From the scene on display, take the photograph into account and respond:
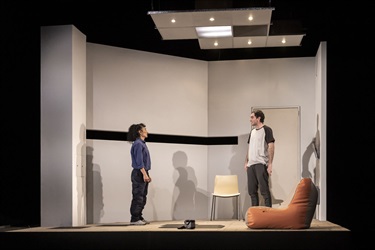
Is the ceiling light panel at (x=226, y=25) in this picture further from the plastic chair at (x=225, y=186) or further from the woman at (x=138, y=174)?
the plastic chair at (x=225, y=186)

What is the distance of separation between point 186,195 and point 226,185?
2.88ft

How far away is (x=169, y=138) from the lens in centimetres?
970

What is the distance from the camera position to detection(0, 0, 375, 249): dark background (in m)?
7.80

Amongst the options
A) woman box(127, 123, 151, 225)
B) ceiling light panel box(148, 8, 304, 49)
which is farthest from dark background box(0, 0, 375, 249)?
woman box(127, 123, 151, 225)

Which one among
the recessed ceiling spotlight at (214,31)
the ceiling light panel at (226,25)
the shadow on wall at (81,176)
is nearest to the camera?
the ceiling light panel at (226,25)

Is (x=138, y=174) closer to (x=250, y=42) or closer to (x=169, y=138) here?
(x=169, y=138)

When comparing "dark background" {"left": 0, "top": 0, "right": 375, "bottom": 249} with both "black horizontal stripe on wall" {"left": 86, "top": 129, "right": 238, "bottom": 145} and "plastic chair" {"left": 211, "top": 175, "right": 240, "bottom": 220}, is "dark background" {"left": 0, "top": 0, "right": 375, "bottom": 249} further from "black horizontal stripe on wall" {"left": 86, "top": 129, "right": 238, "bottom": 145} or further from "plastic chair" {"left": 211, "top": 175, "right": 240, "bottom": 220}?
"plastic chair" {"left": 211, "top": 175, "right": 240, "bottom": 220}

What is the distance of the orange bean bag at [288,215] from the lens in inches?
261

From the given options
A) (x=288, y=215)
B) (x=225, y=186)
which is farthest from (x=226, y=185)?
(x=288, y=215)

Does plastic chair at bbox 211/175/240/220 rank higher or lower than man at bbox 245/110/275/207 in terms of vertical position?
lower
